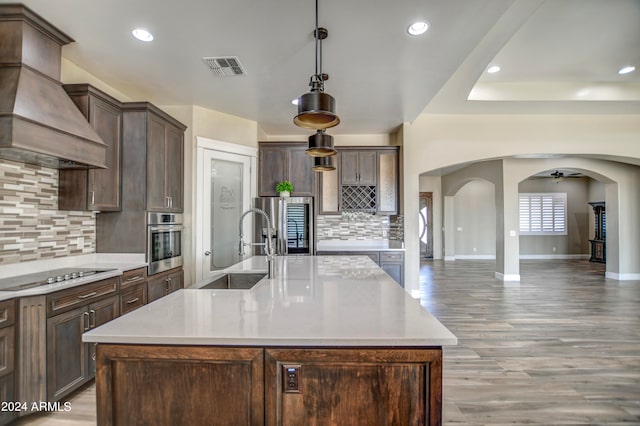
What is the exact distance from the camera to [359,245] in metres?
5.54

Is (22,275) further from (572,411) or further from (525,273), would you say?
(525,273)

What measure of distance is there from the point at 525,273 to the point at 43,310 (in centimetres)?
889

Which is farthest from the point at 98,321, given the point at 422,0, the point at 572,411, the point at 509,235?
the point at 509,235

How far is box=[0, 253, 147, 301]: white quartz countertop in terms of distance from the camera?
213 centimetres

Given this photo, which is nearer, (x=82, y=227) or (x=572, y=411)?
(x=572, y=411)

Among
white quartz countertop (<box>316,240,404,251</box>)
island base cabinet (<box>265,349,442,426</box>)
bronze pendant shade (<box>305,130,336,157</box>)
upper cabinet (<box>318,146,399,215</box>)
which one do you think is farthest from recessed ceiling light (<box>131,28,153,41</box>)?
white quartz countertop (<box>316,240,404,251</box>)

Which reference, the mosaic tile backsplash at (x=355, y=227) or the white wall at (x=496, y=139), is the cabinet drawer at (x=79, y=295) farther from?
the white wall at (x=496, y=139)

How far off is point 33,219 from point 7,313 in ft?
3.41

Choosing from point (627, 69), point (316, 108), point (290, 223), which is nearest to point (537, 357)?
point (316, 108)

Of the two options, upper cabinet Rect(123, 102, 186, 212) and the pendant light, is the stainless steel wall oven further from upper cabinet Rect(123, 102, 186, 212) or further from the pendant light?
the pendant light

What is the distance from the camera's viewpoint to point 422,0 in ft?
7.36

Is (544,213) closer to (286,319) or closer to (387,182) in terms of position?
(387,182)

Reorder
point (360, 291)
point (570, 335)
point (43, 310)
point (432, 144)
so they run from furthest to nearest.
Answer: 1. point (432, 144)
2. point (570, 335)
3. point (43, 310)
4. point (360, 291)

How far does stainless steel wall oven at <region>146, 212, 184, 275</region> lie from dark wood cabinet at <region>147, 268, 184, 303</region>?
65mm
